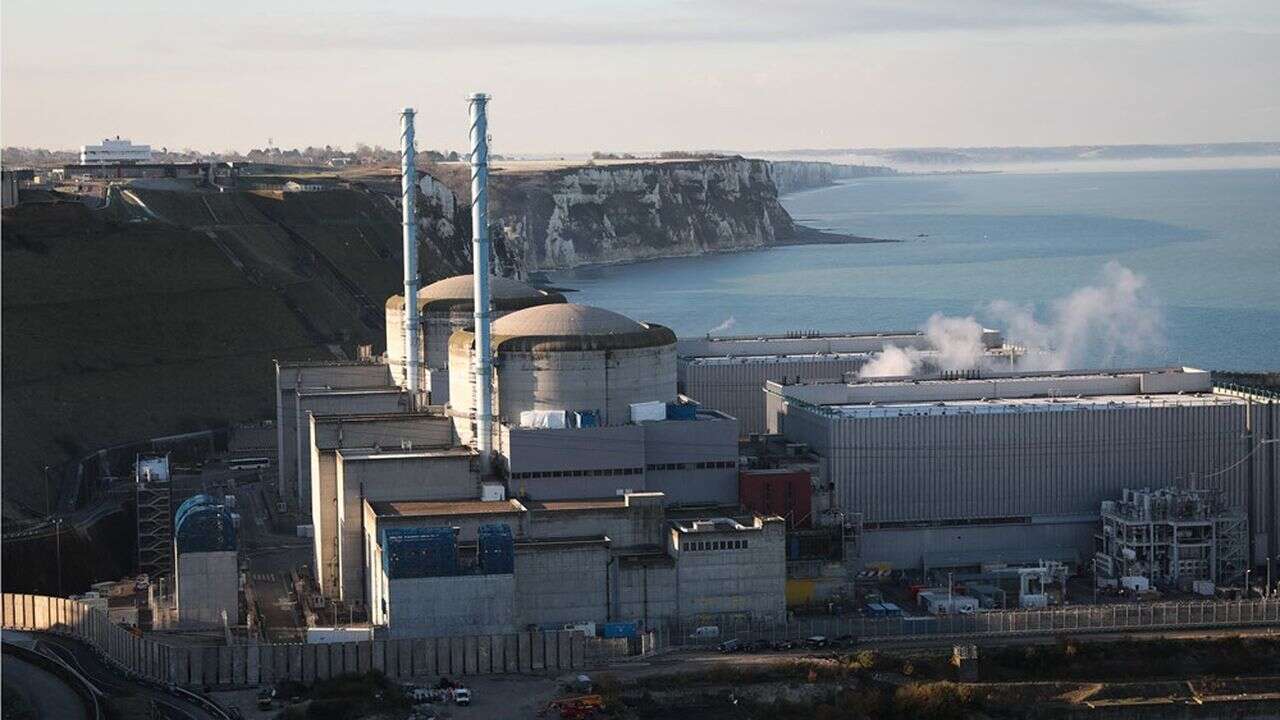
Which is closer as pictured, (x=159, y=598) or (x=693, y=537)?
(x=693, y=537)

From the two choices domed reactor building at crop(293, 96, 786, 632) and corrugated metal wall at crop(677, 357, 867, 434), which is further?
corrugated metal wall at crop(677, 357, 867, 434)

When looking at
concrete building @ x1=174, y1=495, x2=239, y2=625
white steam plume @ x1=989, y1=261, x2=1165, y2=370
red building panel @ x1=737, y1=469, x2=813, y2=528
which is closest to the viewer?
concrete building @ x1=174, y1=495, x2=239, y2=625

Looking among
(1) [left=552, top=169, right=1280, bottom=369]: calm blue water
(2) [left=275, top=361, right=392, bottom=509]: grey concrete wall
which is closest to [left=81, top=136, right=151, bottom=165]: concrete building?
(1) [left=552, top=169, right=1280, bottom=369]: calm blue water

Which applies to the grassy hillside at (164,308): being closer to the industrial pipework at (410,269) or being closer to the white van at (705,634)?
the industrial pipework at (410,269)

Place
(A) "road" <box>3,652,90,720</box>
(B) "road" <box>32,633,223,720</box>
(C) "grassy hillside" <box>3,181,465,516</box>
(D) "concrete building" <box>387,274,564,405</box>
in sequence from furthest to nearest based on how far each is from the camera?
(C) "grassy hillside" <box>3,181,465,516</box>
(D) "concrete building" <box>387,274,564,405</box>
(B) "road" <box>32,633,223,720</box>
(A) "road" <box>3,652,90,720</box>

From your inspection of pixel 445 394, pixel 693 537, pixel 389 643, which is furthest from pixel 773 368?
pixel 389 643

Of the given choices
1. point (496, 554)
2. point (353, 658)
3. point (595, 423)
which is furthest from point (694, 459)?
point (353, 658)

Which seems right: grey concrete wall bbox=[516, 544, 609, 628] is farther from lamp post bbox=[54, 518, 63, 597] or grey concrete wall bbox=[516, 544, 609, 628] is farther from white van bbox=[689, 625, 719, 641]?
lamp post bbox=[54, 518, 63, 597]

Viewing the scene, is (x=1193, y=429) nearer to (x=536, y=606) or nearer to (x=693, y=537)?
(x=693, y=537)
